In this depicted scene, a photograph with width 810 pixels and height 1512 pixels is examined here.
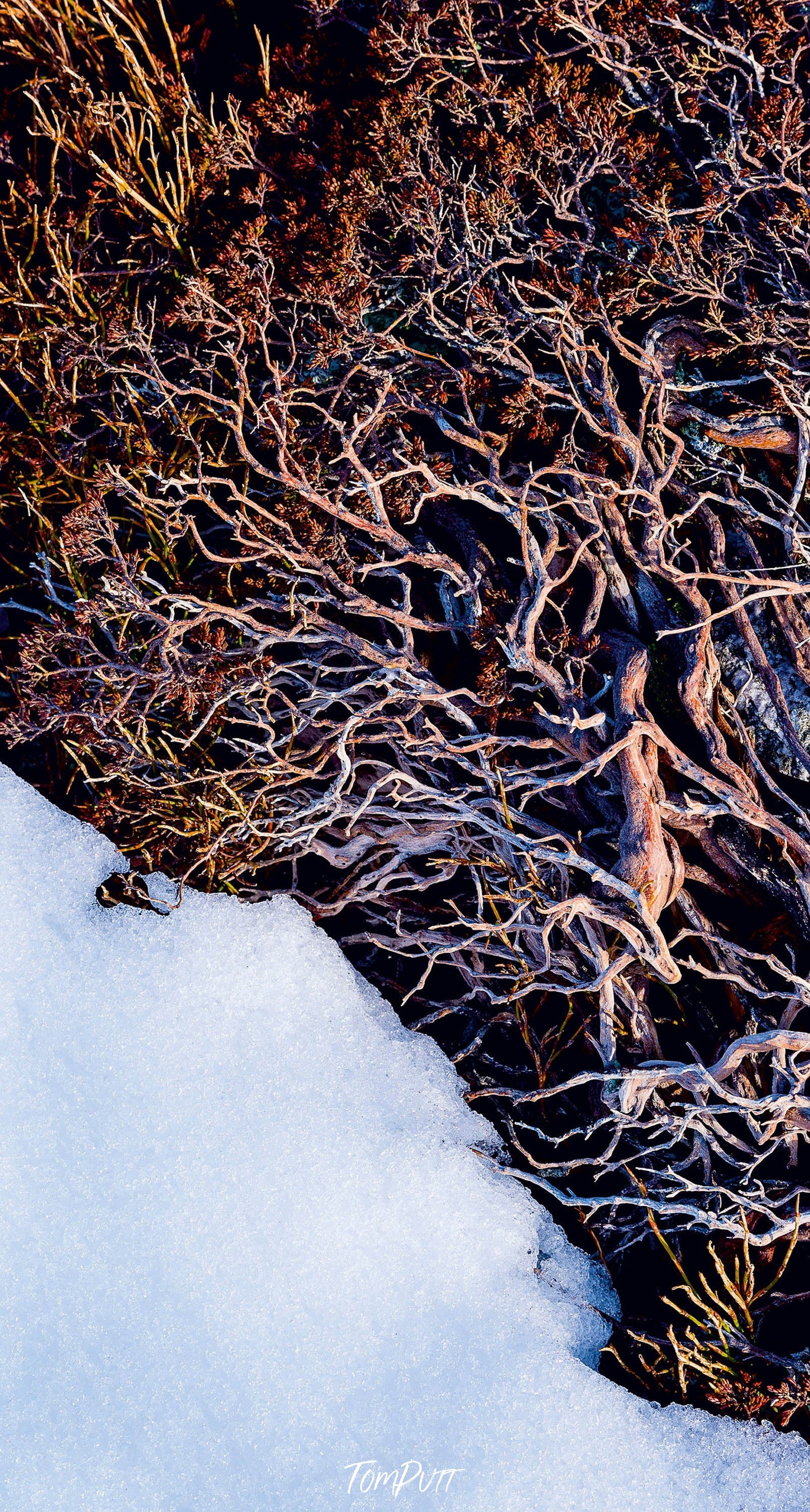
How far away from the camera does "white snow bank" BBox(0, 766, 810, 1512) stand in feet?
6.63

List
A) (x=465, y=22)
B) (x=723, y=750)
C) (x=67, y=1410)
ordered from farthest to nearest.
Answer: (x=67, y=1410) < (x=723, y=750) < (x=465, y=22)

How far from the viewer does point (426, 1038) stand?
2232 millimetres

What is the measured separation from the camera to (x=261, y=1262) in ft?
6.89

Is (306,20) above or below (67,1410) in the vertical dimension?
above

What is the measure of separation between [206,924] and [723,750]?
1204mm

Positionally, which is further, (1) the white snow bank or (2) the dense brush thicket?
(1) the white snow bank

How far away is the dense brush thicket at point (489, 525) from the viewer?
1.86 meters

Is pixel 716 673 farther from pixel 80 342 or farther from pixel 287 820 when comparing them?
pixel 80 342

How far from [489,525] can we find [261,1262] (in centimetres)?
171

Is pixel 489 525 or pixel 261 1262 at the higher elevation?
pixel 489 525

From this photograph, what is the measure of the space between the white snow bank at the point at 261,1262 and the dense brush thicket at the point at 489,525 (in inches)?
4.9

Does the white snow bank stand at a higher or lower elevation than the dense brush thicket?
lower

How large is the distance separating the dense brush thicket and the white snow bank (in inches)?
4.9

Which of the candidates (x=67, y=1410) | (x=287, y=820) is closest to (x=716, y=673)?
(x=287, y=820)
